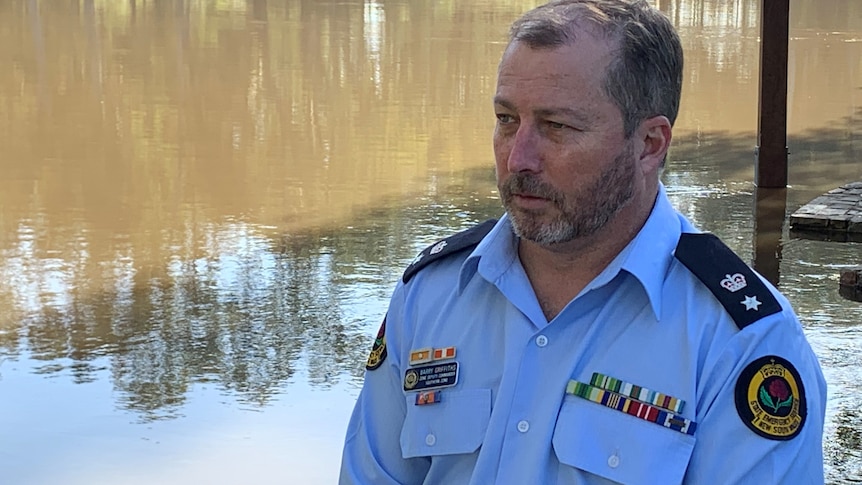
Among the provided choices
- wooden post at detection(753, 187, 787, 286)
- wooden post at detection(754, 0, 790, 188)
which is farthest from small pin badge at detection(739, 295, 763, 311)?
wooden post at detection(754, 0, 790, 188)

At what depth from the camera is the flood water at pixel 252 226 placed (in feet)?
18.0

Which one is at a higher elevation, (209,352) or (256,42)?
(256,42)

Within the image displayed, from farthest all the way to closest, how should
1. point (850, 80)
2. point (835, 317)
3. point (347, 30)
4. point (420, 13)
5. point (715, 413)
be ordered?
point (420, 13) → point (347, 30) → point (850, 80) → point (835, 317) → point (715, 413)

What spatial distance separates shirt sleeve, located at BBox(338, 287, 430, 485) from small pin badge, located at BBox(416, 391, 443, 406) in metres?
0.08

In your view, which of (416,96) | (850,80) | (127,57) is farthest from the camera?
(127,57)

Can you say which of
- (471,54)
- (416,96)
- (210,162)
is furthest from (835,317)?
(471,54)

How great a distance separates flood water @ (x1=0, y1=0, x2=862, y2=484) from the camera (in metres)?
5.47

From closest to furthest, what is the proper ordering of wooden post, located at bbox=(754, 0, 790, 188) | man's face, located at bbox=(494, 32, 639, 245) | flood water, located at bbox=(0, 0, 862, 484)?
man's face, located at bbox=(494, 32, 639, 245)
flood water, located at bbox=(0, 0, 862, 484)
wooden post, located at bbox=(754, 0, 790, 188)

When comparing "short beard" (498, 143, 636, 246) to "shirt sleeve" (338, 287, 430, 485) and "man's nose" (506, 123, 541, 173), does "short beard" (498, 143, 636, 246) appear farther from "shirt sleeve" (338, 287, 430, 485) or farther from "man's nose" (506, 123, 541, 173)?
"shirt sleeve" (338, 287, 430, 485)

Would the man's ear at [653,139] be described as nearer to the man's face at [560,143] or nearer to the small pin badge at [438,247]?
the man's face at [560,143]

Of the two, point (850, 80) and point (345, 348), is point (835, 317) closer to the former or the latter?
point (345, 348)

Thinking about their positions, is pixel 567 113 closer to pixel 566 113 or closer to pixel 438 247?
pixel 566 113

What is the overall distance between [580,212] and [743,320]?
0.31m

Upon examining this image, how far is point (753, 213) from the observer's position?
Answer: 928 cm
